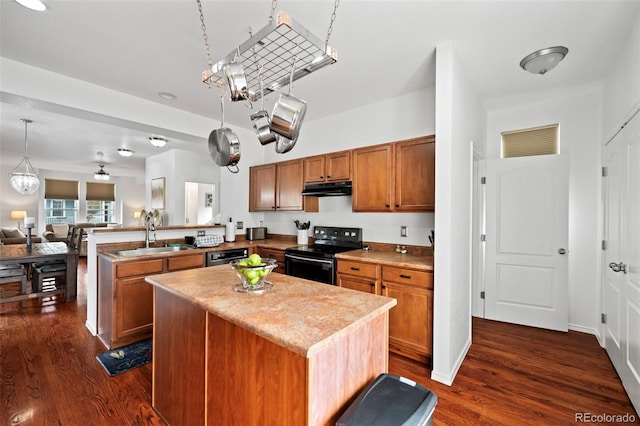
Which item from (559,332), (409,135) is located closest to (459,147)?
(409,135)

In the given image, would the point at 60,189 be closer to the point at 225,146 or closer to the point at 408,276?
the point at 225,146

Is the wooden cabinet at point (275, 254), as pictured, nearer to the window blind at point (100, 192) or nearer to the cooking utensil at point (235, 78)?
the cooking utensil at point (235, 78)

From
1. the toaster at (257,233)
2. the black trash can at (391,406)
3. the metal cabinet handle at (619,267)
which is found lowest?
the black trash can at (391,406)

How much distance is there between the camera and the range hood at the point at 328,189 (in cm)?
338

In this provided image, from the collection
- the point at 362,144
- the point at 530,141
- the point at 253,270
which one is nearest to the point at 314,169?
the point at 362,144

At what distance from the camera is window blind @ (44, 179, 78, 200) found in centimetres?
810

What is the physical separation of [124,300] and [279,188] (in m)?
2.29

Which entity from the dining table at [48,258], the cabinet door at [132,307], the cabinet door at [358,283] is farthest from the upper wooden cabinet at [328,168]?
the dining table at [48,258]

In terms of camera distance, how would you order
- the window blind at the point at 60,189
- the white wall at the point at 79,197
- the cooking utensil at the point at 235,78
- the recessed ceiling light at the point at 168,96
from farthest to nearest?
the window blind at the point at 60,189 → the white wall at the point at 79,197 → the recessed ceiling light at the point at 168,96 → the cooking utensil at the point at 235,78

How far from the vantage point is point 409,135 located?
3217 mm

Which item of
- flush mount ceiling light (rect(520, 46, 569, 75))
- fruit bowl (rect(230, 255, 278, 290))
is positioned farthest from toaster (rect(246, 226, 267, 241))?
flush mount ceiling light (rect(520, 46, 569, 75))

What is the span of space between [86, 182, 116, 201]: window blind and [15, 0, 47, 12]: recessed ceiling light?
8.77m

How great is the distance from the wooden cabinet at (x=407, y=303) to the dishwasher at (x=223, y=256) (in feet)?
5.77

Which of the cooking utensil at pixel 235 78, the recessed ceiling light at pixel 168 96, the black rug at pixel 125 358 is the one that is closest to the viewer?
the cooking utensil at pixel 235 78
